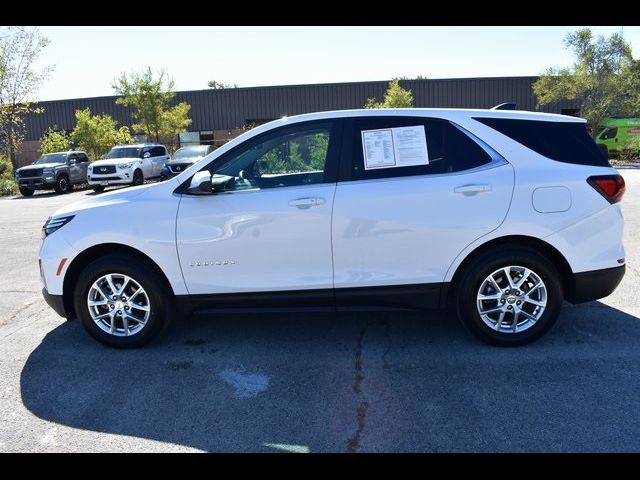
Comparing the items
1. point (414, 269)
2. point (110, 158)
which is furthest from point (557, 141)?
point (110, 158)

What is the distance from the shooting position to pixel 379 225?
3830 mm

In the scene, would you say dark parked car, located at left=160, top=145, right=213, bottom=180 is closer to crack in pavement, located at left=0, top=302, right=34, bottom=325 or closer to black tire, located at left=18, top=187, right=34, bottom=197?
black tire, located at left=18, top=187, right=34, bottom=197

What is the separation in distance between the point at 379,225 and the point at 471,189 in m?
0.74

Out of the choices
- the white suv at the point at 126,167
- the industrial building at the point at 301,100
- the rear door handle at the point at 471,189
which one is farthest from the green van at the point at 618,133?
the rear door handle at the point at 471,189

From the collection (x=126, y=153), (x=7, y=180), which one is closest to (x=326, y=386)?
(x=126, y=153)

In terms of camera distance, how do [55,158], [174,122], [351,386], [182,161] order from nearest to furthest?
[351,386]
[182,161]
[55,158]
[174,122]

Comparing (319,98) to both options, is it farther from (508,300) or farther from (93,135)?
(508,300)

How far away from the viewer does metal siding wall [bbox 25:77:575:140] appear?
31125mm

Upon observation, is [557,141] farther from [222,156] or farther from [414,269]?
[222,156]

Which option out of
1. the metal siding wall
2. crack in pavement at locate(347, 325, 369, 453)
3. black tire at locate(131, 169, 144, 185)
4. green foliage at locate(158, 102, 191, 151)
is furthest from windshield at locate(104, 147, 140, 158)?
crack in pavement at locate(347, 325, 369, 453)

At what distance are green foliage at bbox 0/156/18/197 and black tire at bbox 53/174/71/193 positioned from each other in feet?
10.5

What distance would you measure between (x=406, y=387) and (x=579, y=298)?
65.0 inches

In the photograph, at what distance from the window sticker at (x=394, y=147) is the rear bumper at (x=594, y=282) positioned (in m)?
1.51

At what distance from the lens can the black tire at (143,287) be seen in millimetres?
4039
